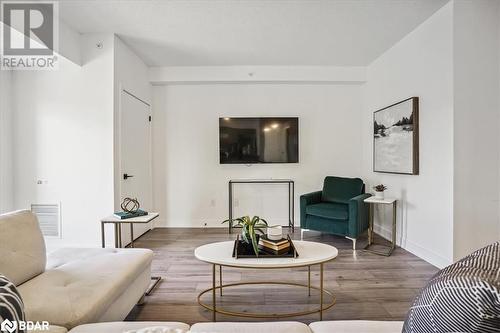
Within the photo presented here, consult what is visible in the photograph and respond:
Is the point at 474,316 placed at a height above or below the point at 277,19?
below

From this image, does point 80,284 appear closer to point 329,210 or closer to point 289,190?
point 329,210

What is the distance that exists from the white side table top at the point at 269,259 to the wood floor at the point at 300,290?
0.43 metres

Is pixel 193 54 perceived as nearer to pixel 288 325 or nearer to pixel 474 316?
pixel 288 325

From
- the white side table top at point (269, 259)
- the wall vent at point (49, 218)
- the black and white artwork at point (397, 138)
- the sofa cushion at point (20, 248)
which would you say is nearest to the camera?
the sofa cushion at point (20, 248)

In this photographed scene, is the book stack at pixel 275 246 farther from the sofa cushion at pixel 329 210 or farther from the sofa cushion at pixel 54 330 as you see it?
the sofa cushion at pixel 329 210

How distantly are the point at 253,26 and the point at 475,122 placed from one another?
2457mm

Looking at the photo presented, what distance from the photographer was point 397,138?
3604mm

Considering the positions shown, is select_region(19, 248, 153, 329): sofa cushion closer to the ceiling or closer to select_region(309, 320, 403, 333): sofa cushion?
select_region(309, 320, 403, 333): sofa cushion

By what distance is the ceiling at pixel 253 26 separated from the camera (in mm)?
2793

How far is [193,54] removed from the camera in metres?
4.02

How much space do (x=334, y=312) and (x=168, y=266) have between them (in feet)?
5.69

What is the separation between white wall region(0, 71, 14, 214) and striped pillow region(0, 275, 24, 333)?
11.4ft

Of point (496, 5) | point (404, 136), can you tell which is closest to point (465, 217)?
point (404, 136)

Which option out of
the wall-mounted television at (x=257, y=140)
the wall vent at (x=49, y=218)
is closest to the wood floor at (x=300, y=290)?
the wall vent at (x=49, y=218)
